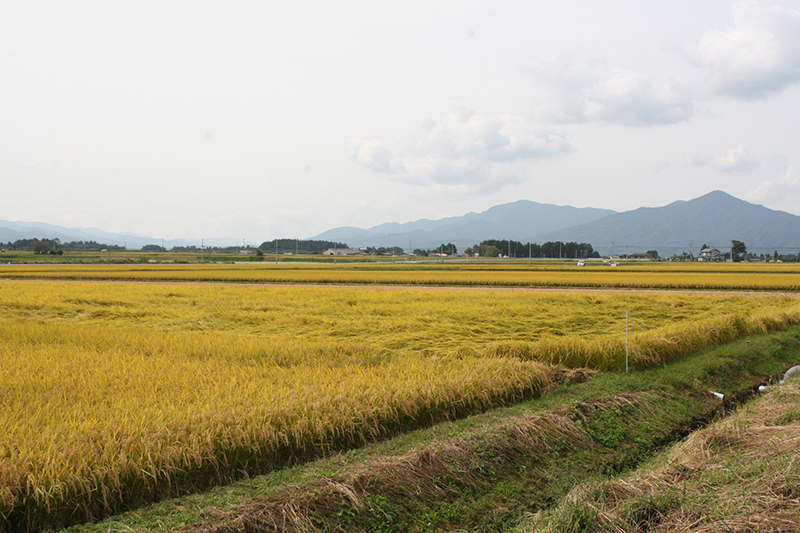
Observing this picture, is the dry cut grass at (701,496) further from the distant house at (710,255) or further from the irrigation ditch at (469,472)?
the distant house at (710,255)

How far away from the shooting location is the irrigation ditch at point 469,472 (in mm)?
3934

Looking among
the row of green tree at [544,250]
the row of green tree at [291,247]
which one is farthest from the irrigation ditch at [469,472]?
the row of green tree at [291,247]

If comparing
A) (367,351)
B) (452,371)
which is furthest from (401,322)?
(452,371)

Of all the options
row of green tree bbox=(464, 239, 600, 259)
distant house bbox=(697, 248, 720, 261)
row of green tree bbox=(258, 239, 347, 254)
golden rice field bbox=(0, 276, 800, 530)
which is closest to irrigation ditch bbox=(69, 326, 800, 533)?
golden rice field bbox=(0, 276, 800, 530)

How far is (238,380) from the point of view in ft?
Answer: 21.8

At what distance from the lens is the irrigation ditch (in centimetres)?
393

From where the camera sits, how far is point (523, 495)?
4934 millimetres

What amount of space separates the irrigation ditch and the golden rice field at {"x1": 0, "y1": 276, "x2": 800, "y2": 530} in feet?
1.02

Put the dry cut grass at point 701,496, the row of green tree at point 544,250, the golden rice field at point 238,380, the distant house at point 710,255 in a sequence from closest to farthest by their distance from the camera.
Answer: the dry cut grass at point 701,496 → the golden rice field at point 238,380 → the distant house at point 710,255 → the row of green tree at point 544,250

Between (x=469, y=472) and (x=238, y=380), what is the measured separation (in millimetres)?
3309

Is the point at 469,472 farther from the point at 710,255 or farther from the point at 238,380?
the point at 710,255

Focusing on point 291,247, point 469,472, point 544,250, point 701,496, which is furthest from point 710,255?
point 469,472

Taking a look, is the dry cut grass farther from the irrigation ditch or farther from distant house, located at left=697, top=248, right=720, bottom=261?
distant house, located at left=697, top=248, right=720, bottom=261

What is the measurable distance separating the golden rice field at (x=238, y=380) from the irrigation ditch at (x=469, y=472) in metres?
0.31
